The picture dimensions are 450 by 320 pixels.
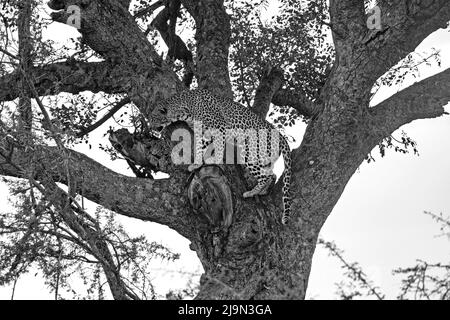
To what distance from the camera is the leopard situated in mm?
8336

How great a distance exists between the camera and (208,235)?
816 cm

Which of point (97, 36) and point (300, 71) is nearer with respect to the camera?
point (97, 36)

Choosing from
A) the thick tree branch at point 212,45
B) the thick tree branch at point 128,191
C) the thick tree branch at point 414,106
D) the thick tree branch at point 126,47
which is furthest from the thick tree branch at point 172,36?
the thick tree branch at point 414,106

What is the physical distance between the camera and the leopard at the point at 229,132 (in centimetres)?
834

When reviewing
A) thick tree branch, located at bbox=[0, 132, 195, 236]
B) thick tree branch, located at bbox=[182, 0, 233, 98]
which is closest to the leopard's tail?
thick tree branch, located at bbox=[0, 132, 195, 236]

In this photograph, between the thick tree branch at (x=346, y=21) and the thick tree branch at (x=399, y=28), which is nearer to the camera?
the thick tree branch at (x=399, y=28)

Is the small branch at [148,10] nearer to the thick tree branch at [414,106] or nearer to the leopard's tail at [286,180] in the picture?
the leopard's tail at [286,180]

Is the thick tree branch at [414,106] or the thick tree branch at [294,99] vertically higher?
the thick tree branch at [294,99]

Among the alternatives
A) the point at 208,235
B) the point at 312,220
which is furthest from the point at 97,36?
the point at 312,220

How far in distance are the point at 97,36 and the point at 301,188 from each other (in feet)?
9.32

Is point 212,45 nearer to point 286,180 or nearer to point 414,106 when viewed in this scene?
point 286,180

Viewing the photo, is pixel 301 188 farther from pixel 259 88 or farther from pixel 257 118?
pixel 259 88

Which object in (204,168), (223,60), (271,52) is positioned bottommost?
(204,168)

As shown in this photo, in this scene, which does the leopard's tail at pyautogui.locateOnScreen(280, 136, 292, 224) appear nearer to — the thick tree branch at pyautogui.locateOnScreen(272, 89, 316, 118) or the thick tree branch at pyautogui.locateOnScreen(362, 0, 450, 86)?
the thick tree branch at pyautogui.locateOnScreen(362, 0, 450, 86)
